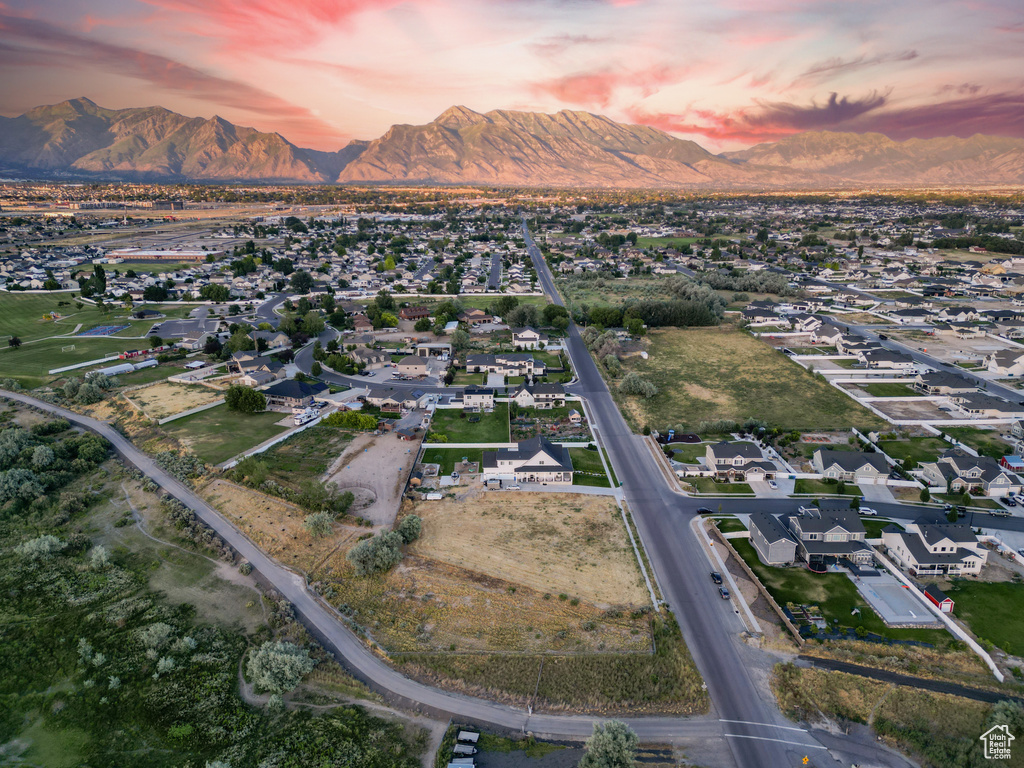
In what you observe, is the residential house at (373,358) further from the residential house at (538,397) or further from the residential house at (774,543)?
the residential house at (774,543)

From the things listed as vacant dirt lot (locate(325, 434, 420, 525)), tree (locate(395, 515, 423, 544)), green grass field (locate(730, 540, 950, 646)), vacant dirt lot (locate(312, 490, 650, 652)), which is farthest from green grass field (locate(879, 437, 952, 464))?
vacant dirt lot (locate(325, 434, 420, 525))

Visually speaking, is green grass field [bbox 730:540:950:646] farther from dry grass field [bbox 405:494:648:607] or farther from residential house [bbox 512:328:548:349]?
residential house [bbox 512:328:548:349]

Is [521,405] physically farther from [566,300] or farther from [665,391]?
[566,300]

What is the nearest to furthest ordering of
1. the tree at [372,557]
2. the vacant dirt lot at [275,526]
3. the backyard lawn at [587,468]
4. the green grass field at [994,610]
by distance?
the green grass field at [994,610]
the tree at [372,557]
the vacant dirt lot at [275,526]
the backyard lawn at [587,468]

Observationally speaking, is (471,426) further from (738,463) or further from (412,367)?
(738,463)

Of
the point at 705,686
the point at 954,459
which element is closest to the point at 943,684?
the point at 705,686

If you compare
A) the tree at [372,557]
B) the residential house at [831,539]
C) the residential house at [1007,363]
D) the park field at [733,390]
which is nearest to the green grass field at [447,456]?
the tree at [372,557]
